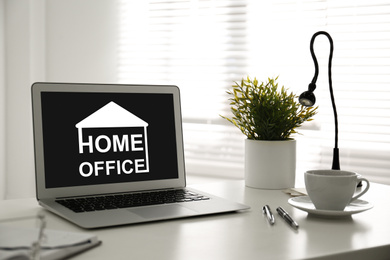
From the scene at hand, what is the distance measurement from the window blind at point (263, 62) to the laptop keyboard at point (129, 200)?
149cm

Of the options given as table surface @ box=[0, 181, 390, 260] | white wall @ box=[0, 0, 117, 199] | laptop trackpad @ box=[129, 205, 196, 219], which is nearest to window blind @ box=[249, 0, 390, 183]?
white wall @ box=[0, 0, 117, 199]

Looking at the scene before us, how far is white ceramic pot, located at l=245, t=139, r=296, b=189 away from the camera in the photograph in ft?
4.68

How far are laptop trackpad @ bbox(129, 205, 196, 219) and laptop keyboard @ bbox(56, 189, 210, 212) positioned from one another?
1.7 inches

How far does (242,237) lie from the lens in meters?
0.94

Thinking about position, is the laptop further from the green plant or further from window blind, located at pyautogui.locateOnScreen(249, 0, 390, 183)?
window blind, located at pyautogui.locateOnScreen(249, 0, 390, 183)

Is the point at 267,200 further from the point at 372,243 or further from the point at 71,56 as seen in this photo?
the point at 71,56

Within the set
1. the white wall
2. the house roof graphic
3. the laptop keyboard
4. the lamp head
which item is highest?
the white wall

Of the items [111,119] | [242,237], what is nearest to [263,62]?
[111,119]

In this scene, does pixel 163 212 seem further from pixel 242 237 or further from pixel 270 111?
pixel 270 111

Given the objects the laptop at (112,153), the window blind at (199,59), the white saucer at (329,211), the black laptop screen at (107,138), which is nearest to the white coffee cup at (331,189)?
the white saucer at (329,211)

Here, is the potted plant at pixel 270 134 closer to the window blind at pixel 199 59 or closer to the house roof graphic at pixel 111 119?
the house roof graphic at pixel 111 119

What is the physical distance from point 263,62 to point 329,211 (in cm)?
180

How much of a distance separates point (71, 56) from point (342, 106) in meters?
1.58

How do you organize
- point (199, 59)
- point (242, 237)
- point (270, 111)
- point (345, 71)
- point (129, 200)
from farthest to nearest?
point (199, 59) → point (345, 71) → point (270, 111) → point (129, 200) → point (242, 237)
